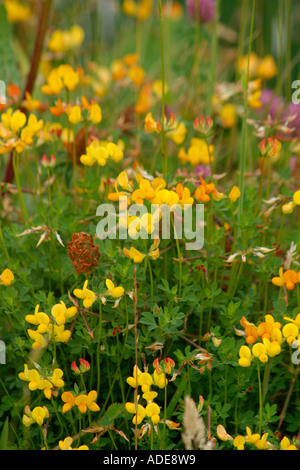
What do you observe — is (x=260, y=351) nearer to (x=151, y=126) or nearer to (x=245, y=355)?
(x=245, y=355)

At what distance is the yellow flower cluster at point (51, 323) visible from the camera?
36.4 inches

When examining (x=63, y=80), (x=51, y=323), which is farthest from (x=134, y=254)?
(x=63, y=80)

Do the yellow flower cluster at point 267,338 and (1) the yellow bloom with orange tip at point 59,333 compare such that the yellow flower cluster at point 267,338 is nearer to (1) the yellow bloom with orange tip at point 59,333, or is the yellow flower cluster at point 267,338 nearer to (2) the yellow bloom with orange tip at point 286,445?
(2) the yellow bloom with orange tip at point 286,445

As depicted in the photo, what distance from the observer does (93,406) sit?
0.94 meters

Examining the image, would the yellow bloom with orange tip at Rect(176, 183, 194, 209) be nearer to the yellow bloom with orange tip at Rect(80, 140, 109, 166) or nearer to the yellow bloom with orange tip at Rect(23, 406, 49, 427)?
the yellow bloom with orange tip at Rect(80, 140, 109, 166)

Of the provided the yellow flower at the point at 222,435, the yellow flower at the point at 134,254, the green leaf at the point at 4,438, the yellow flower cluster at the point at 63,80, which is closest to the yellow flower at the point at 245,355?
the yellow flower at the point at 222,435

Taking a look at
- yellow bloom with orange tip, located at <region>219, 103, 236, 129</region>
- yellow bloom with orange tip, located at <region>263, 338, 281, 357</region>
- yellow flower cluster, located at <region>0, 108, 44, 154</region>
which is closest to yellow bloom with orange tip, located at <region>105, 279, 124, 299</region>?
yellow bloom with orange tip, located at <region>263, 338, 281, 357</region>

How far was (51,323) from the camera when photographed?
956 mm

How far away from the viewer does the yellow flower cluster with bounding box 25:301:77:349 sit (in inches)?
36.4

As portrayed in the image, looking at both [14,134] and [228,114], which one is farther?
[228,114]

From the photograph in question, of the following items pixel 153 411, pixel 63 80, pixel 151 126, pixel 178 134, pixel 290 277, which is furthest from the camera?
pixel 178 134

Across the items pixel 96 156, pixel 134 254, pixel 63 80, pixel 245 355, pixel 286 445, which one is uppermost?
pixel 63 80
